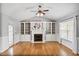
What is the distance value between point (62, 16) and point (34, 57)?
152 cm

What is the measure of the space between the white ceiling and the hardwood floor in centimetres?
85

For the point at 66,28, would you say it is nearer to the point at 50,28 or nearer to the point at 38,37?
the point at 50,28

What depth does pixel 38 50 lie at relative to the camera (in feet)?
14.8

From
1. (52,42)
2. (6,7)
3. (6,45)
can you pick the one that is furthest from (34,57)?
(6,7)

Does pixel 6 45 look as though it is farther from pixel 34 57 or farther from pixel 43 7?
pixel 43 7

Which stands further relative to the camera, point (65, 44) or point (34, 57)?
point (65, 44)

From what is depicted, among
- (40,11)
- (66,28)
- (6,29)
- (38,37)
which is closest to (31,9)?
(40,11)

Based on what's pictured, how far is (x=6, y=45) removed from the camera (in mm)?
4570

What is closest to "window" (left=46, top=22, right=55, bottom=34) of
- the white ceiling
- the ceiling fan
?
the white ceiling

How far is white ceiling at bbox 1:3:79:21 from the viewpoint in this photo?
4.31m

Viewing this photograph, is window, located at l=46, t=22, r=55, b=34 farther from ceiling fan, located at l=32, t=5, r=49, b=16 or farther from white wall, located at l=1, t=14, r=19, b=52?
white wall, located at l=1, t=14, r=19, b=52

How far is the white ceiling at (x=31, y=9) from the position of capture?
4.31 m

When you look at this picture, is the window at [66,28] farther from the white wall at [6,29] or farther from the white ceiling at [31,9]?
the white wall at [6,29]

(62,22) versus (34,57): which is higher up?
(62,22)
